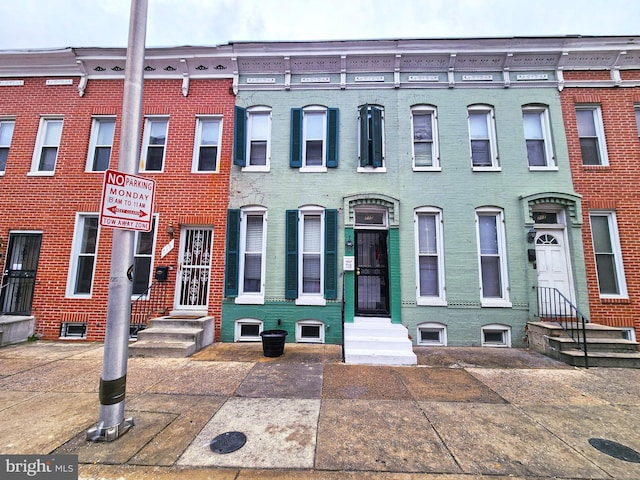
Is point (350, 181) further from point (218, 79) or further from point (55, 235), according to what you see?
point (55, 235)

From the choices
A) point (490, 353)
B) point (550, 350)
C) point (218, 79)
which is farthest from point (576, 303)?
point (218, 79)

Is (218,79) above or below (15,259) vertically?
above

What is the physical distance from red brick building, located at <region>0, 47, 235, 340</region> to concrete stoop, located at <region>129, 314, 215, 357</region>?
1.62 ft

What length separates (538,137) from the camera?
780 centimetres

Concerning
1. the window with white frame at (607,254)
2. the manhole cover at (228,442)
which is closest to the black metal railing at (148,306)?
the manhole cover at (228,442)

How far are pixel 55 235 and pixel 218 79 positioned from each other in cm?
618

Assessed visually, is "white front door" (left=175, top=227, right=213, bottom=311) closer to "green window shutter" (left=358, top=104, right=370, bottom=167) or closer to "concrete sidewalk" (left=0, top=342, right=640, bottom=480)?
"concrete sidewalk" (left=0, top=342, right=640, bottom=480)

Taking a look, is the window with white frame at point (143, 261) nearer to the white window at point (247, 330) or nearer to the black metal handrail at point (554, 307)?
the white window at point (247, 330)

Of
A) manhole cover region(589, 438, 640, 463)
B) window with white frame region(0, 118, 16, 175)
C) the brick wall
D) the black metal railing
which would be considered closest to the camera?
manhole cover region(589, 438, 640, 463)

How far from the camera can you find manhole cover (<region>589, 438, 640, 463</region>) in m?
3.02

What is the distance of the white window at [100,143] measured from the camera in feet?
26.3

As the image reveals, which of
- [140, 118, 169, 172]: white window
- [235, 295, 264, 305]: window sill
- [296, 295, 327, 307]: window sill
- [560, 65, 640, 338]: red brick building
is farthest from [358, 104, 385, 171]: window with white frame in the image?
[140, 118, 169, 172]: white window

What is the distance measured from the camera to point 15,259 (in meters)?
7.71

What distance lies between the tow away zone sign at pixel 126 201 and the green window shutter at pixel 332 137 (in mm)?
5074
